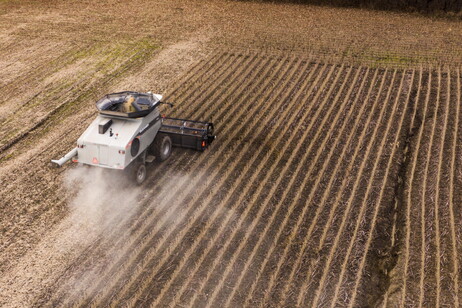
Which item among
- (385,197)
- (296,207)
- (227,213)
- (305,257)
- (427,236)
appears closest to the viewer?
(305,257)

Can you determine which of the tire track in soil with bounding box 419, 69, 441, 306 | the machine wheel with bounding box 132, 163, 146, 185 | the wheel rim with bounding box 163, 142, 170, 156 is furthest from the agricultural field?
the wheel rim with bounding box 163, 142, 170, 156

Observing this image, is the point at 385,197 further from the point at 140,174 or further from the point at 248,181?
the point at 140,174

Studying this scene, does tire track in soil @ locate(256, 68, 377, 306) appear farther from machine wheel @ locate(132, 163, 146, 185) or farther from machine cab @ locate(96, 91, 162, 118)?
machine cab @ locate(96, 91, 162, 118)

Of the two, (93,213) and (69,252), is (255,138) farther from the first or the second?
(69,252)

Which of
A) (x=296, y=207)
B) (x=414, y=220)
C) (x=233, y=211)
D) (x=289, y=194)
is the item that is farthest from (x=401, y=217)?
(x=233, y=211)

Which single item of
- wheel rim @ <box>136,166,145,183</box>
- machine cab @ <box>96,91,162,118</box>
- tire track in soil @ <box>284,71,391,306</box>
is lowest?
tire track in soil @ <box>284,71,391,306</box>

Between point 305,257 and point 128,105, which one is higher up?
point 128,105

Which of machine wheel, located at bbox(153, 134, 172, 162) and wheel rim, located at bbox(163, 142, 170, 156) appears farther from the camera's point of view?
A: wheel rim, located at bbox(163, 142, 170, 156)
